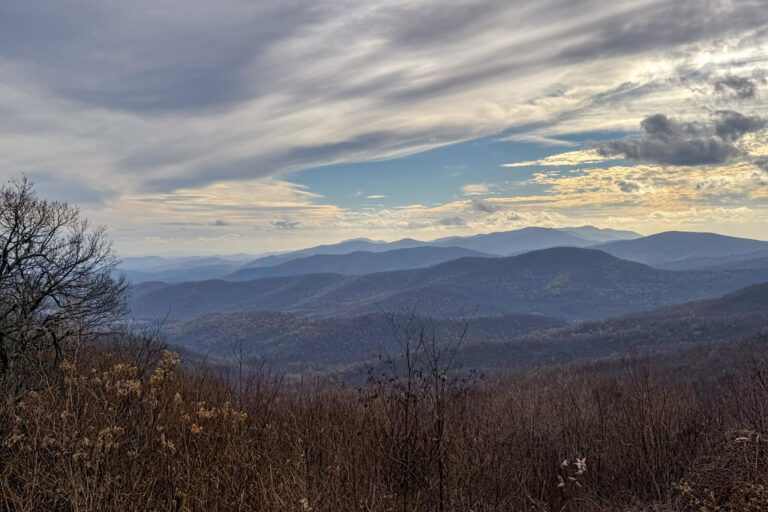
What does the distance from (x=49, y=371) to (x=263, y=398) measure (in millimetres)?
4372

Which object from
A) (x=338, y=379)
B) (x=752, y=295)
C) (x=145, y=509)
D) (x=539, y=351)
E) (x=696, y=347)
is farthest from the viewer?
(x=752, y=295)

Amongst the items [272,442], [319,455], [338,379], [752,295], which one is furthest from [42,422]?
[752,295]

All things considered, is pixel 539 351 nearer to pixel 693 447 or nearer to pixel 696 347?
pixel 696 347

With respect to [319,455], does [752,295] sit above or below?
below

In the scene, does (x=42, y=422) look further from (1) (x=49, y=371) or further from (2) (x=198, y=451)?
(1) (x=49, y=371)

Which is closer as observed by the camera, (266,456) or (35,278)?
(266,456)

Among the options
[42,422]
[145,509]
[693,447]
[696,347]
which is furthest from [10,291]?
[696,347]

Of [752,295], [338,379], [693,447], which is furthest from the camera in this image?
[752,295]

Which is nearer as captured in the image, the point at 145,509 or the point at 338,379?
the point at 145,509

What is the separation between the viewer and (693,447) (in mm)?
13375

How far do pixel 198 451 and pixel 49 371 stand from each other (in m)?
5.57

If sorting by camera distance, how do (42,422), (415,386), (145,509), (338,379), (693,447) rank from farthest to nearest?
1. (693,447)
2. (338,379)
3. (415,386)
4. (42,422)
5. (145,509)

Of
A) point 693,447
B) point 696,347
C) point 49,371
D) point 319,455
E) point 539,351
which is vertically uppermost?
point 49,371

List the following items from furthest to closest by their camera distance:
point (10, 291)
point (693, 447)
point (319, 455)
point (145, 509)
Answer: point (10, 291), point (693, 447), point (319, 455), point (145, 509)
